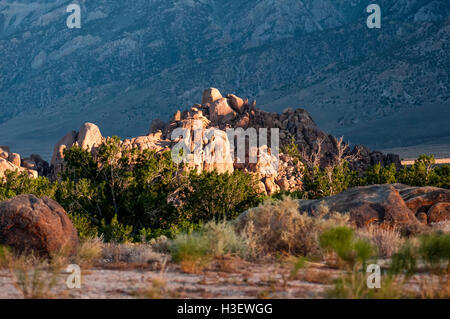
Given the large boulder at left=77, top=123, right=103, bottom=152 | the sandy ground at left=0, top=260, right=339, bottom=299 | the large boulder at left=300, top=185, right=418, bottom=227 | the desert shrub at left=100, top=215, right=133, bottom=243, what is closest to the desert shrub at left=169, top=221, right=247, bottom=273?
the sandy ground at left=0, top=260, right=339, bottom=299

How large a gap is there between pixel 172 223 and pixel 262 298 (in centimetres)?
1254

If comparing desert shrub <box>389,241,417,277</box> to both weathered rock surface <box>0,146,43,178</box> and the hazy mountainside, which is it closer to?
weathered rock surface <box>0,146,43,178</box>

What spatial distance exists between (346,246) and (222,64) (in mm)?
118472

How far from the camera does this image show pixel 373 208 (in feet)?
40.7

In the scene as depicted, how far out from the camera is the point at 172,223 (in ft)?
65.2

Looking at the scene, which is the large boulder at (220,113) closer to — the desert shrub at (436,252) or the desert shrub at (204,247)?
the desert shrub at (204,247)

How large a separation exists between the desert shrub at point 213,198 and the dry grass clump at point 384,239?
9.01 metres

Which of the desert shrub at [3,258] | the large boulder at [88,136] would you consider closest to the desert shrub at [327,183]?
the desert shrub at [3,258]

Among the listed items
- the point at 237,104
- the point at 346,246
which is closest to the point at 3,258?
the point at 346,246

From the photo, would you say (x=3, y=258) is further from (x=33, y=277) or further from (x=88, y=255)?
(x=33, y=277)

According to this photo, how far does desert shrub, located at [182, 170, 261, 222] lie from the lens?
20203mm

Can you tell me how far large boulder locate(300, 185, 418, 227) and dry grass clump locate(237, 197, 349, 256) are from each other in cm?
119
